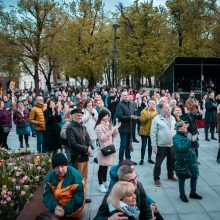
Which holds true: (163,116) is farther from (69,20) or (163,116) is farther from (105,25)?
(105,25)

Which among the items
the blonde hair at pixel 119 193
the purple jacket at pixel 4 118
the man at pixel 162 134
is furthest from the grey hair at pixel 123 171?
the purple jacket at pixel 4 118

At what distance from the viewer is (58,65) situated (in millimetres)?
38969

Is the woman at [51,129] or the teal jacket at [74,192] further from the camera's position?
the woman at [51,129]

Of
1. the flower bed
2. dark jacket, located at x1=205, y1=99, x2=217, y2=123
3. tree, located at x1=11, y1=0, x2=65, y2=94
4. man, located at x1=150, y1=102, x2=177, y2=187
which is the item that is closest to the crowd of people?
man, located at x1=150, y1=102, x2=177, y2=187

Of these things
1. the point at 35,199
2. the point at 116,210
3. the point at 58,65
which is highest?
the point at 58,65

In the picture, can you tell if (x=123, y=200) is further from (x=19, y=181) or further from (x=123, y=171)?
(x=19, y=181)

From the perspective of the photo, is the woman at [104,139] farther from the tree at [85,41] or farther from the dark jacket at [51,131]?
the tree at [85,41]

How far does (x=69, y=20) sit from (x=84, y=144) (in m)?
31.3

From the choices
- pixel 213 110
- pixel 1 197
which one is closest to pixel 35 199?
pixel 1 197

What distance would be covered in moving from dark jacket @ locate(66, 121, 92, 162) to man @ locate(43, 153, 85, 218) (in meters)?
1.59

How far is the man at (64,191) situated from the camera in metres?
4.70

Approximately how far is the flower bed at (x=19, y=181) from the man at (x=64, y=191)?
95cm

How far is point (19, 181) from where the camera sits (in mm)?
6215

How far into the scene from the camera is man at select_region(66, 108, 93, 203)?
6379 mm
